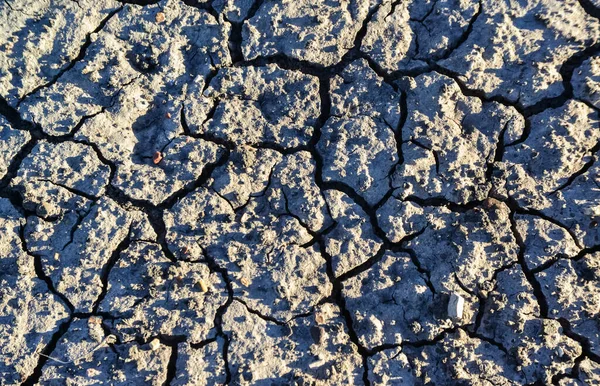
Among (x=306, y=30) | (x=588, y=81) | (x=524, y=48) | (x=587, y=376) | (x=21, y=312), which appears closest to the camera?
(x=587, y=376)

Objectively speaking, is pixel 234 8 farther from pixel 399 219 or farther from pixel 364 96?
pixel 399 219

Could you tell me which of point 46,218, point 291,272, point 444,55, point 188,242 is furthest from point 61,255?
point 444,55

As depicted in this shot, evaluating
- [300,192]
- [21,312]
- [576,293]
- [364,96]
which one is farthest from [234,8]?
[576,293]

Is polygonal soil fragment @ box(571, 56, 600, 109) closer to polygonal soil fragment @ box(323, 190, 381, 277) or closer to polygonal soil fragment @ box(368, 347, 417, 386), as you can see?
polygonal soil fragment @ box(323, 190, 381, 277)

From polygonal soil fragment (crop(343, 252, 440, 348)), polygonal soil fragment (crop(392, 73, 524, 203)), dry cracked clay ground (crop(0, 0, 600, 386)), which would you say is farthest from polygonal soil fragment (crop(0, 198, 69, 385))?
polygonal soil fragment (crop(392, 73, 524, 203))

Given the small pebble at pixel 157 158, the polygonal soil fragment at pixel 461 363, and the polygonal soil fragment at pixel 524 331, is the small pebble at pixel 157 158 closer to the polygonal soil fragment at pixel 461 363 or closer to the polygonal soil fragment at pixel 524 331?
the polygonal soil fragment at pixel 461 363

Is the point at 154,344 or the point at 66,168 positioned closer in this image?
the point at 154,344

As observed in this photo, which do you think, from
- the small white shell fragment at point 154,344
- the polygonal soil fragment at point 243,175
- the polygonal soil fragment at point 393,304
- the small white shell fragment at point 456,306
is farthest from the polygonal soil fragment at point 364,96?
the small white shell fragment at point 154,344
